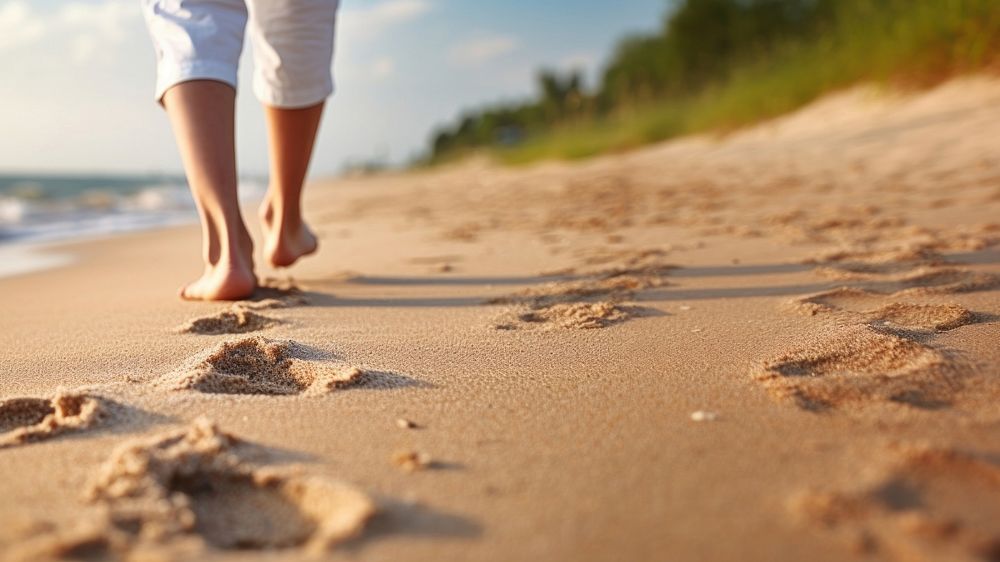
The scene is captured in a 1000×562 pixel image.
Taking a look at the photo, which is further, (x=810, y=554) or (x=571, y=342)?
(x=571, y=342)

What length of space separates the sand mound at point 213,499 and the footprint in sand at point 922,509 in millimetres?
433

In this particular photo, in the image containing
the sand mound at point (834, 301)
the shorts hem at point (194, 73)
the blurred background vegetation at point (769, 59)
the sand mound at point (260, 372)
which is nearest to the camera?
the sand mound at point (260, 372)

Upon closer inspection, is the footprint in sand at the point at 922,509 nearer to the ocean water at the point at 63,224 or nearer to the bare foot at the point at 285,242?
the bare foot at the point at 285,242

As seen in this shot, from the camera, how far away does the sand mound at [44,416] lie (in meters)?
0.97

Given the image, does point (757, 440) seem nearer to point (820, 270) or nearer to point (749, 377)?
point (749, 377)

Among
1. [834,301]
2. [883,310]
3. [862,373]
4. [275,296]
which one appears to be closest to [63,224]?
[275,296]

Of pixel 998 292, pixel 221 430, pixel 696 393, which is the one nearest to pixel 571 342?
pixel 696 393

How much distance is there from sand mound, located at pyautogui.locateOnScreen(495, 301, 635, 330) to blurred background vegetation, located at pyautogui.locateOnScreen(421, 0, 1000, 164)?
578cm

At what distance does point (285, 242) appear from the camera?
2229 mm

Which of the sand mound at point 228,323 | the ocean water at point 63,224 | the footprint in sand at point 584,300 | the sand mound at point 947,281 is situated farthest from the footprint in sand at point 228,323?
the ocean water at point 63,224

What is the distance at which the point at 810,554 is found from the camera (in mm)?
666

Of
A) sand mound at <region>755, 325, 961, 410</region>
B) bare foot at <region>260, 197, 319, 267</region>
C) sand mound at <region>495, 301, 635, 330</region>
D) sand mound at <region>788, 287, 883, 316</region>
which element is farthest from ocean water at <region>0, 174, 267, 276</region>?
sand mound at <region>755, 325, 961, 410</region>

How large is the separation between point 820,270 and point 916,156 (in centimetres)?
317

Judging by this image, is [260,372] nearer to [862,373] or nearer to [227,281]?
[227,281]
